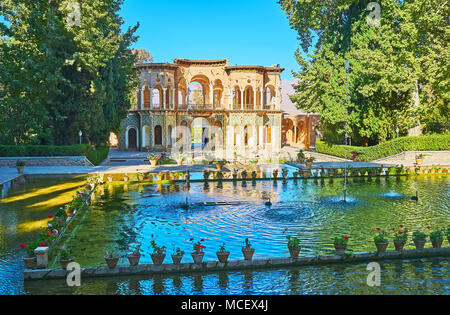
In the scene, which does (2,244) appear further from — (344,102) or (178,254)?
(344,102)

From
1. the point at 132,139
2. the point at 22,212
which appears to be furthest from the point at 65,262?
the point at 132,139

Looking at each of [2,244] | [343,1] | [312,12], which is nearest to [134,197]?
[2,244]

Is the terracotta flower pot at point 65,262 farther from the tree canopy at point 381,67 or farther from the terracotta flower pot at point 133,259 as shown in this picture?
the tree canopy at point 381,67

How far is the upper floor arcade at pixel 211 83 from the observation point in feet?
143

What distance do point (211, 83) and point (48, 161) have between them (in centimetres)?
2386

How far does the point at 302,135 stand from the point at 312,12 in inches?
796

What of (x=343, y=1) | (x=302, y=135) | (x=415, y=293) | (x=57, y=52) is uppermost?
(x=343, y=1)

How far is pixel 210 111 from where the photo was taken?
44906mm

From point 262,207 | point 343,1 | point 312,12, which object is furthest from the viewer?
point 312,12

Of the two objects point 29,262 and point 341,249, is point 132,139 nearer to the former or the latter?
point 29,262

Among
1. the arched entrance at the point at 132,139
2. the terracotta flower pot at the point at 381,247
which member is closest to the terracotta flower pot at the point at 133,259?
the terracotta flower pot at the point at 381,247

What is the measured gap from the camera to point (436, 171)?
23.2 metres

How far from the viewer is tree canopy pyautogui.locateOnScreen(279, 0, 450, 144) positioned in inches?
1075

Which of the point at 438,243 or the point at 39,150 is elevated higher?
the point at 39,150
